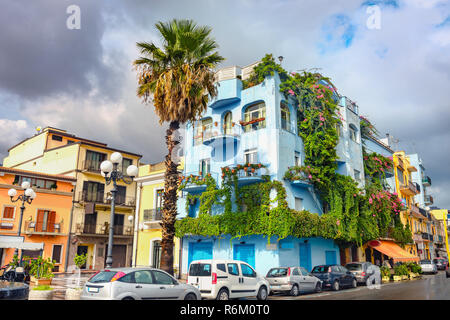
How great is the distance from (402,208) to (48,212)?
34902 mm

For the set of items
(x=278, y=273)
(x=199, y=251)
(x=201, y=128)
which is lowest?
(x=278, y=273)

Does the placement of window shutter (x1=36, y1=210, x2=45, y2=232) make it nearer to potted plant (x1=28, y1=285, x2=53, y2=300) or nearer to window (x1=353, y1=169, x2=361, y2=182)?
potted plant (x1=28, y1=285, x2=53, y2=300)

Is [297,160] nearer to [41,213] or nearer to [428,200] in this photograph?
[41,213]

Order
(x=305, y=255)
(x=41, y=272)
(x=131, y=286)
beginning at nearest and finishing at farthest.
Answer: (x=131, y=286) → (x=41, y=272) → (x=305, y=255)

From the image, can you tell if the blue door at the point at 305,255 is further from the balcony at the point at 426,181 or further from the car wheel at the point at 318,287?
the balcony at the point at 426,181

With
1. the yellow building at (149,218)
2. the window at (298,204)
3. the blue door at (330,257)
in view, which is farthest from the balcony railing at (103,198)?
the blue door at (330,257)

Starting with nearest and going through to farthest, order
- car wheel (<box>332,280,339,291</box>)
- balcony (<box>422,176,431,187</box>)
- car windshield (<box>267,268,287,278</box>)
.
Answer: car windshield (<box>267,268,287,278</box>) < car wheel (<box>332,280,339,291</box>) < balcony (<box>422,176,431,187</box>)

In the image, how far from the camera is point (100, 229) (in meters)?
37.6

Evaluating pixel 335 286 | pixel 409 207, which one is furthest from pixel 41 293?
pixel 409 207

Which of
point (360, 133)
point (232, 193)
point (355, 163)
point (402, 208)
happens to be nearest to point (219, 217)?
point (232, 193)

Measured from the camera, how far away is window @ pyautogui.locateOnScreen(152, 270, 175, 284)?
11305 mm

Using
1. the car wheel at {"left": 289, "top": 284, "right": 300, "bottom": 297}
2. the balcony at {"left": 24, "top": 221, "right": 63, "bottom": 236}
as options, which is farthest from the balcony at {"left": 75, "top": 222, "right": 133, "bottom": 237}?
the car wheel at {"left": 289, "top": 284, "right": 300, "bottom": 297}

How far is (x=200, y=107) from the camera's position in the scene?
1859 cm

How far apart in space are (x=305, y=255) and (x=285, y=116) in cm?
1023
